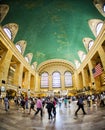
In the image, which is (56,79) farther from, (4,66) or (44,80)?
(4,66)

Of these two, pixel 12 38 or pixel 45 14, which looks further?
pixel 12 38

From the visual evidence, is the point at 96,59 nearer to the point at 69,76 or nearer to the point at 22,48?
the point at 22,48

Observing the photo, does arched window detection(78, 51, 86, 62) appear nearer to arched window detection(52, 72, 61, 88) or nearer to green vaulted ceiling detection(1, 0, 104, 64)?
green vaulted ceiling detection(1, 0, 104, 64)

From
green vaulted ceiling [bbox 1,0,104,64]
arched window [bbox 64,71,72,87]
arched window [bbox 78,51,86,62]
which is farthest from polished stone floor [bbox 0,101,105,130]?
arched window [bbox 64,71,72,87]

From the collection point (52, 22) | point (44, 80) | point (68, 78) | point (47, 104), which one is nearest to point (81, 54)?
point (52, 22)

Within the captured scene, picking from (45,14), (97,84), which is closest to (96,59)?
(97,84)

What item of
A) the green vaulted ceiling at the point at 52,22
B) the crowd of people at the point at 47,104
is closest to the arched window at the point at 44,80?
the green vaulted ceiling at the point at 52,22

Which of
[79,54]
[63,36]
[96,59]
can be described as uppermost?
[63,36]

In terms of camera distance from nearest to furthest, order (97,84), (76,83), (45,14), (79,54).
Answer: (45,14) < (97,84) < (79,54) < (76,83)

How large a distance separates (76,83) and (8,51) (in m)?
22.0

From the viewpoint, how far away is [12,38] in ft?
67.4

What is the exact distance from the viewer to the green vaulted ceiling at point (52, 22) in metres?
16.4

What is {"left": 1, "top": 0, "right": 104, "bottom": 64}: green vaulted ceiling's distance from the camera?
53.7 ft

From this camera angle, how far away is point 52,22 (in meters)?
20.9
